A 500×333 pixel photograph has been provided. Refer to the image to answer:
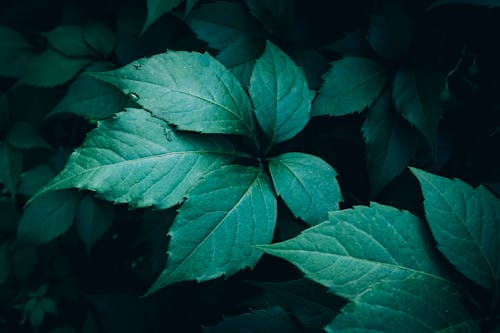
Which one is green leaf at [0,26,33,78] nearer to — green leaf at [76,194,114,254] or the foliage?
the foliage

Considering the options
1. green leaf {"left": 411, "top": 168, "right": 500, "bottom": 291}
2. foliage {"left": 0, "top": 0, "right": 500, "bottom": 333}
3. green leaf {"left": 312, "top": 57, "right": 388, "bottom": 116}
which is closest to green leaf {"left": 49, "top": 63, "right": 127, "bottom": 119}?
foliage {"left": 0, "top": 0, "right": 500, "bottom": 333}

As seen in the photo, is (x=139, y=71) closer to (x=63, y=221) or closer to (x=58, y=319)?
(x=63, y=221)

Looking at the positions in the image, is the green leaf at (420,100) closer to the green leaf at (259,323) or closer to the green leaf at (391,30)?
the green leaf at (391,30)

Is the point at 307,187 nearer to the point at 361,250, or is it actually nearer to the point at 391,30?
the point at 361,250

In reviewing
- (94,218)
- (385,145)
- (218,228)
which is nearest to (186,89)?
(218,228)

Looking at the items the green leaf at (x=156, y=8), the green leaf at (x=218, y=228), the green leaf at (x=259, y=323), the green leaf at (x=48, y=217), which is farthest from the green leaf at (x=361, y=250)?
the green leaf at (x=48, y=217)

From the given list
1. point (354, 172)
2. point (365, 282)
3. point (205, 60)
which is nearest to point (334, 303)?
point (365, 282)
